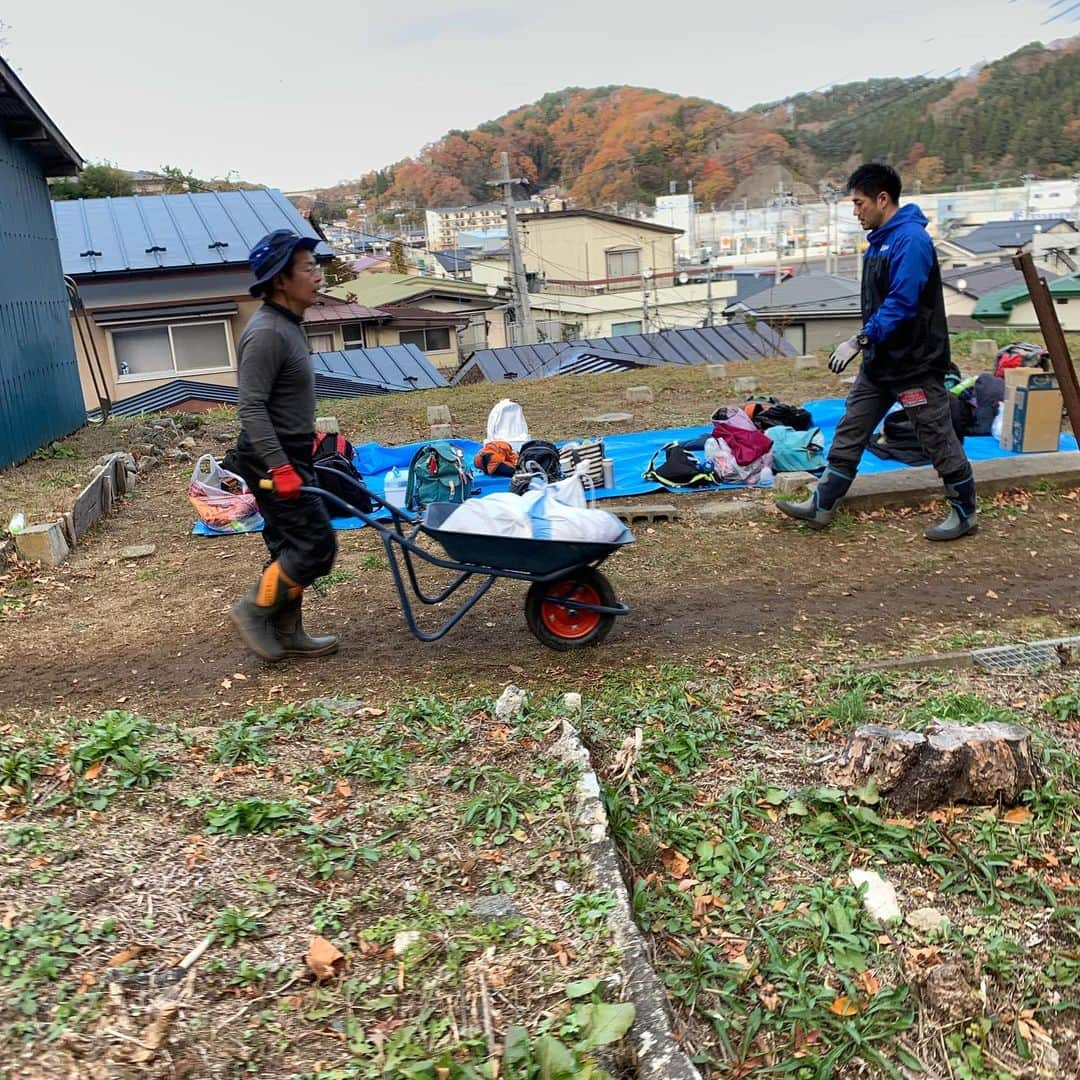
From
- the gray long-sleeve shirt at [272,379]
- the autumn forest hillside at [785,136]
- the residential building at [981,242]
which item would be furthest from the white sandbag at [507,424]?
the residential building at [981,242]

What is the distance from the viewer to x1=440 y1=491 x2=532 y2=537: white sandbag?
4402 mm

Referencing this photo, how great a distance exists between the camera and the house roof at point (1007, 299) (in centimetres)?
2995

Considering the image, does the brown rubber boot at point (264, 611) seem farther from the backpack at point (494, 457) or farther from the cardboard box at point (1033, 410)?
the cardboard box at point (1033, 410)

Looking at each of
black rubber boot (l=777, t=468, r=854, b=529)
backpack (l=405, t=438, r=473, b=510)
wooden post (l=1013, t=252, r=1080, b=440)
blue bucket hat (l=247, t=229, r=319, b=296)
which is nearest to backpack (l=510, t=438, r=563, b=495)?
backpack (l=405, t=438, r=473, b=510)

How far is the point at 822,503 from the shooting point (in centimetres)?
662

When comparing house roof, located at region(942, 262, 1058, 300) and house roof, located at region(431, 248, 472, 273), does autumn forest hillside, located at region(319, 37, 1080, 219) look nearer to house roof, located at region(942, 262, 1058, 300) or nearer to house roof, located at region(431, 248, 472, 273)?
house roof, located at region(431, 248, 472, 273)

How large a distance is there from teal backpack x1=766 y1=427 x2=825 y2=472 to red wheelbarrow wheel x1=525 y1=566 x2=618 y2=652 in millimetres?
3694

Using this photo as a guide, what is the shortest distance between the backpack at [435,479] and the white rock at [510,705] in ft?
12.1

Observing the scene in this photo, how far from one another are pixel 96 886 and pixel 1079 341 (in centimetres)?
1620

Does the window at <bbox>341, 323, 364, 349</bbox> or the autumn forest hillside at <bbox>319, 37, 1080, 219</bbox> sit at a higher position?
the autumn forest hillside at <bbox>319, 37, 1080, 219</bbox>

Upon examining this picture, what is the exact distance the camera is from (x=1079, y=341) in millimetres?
15266

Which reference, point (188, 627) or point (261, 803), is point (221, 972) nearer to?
point (261, 803)

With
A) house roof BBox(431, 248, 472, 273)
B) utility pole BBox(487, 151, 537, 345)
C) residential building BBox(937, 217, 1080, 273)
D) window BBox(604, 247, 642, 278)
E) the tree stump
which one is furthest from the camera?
house roof BBox(431, 248, 472, 273)

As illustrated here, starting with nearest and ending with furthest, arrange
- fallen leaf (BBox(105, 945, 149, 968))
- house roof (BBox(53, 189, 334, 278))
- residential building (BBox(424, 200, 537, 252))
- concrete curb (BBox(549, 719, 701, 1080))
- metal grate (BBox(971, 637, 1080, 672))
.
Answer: concrete curb (BBox(549, 719, 701, 1080)) → fallen leaf (BBox(105, 945, 149, 968)) → metal grate (BBox(971, 637, 1080, 672)) → house roof (BBox(53, 189, 334, 278)) → residential building (BBox(424, 200, 537, 252))
